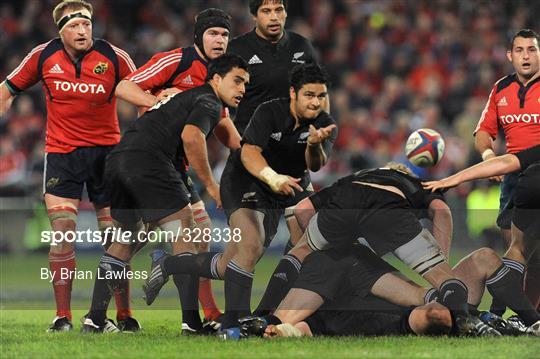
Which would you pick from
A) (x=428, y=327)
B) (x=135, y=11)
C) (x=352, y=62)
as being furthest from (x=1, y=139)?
(x=428, y=327)

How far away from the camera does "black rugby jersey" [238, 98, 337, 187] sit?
8070 mm

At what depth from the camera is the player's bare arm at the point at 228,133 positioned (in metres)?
8.66

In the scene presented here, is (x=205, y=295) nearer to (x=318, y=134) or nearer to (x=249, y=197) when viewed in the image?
(x=249, y=197)

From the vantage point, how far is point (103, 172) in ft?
29.3

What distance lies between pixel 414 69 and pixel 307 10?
9.54 feet

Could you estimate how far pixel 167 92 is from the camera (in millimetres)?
8539

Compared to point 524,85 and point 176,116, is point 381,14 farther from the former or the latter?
point 176,116

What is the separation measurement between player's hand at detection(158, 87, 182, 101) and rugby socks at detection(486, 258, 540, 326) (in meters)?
2.66

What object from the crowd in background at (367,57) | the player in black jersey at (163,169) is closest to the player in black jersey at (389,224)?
the player in black jersey at (163,169)

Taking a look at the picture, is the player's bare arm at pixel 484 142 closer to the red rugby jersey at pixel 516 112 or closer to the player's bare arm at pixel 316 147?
the red rugby jersey at pixel 516 112

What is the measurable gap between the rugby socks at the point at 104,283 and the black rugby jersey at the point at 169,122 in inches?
32.4

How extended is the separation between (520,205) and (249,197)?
6.30ft

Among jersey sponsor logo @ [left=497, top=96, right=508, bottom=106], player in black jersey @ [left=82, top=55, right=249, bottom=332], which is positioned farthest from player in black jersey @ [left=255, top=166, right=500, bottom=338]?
jersey sponsor logo @ [left=497, top=96, right=508, bottom=106]

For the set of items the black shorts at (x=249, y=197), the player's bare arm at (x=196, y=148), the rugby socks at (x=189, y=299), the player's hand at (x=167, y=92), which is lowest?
the rugby socks at (x=189, y=299)
